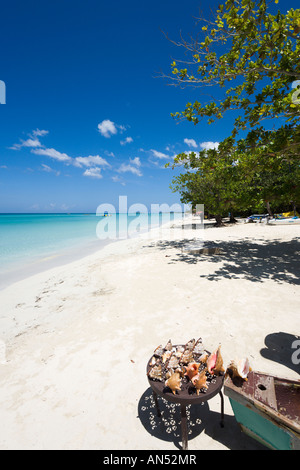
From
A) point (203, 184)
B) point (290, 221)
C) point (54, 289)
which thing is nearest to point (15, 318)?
point (54, 289)

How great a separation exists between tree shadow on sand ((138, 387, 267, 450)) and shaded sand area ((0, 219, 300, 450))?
1 centimetres

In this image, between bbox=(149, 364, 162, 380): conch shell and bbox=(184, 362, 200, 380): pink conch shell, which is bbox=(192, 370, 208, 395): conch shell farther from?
bbox=(149, 364, 162, 380): conch shell

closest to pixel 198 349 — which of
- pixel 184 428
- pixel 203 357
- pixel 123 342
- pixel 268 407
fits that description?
pixel 203 357

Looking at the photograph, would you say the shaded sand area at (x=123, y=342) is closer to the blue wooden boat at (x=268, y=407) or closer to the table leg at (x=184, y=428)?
the table leg at (x=184, y=428)

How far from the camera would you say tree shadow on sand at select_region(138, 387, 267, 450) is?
233cm

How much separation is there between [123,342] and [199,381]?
8.20ft

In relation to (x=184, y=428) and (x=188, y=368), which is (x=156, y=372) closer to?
(x=188, y=368)

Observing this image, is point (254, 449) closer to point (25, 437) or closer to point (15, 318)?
point (25, 437)

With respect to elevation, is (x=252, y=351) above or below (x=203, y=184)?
below

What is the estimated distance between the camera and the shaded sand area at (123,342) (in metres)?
2.52

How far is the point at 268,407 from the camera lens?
178cm

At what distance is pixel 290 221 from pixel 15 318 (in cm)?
2567

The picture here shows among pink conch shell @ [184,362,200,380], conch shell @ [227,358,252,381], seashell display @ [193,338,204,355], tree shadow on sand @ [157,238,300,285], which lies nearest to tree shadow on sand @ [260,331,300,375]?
seashell display @ [193,338,204,355]
